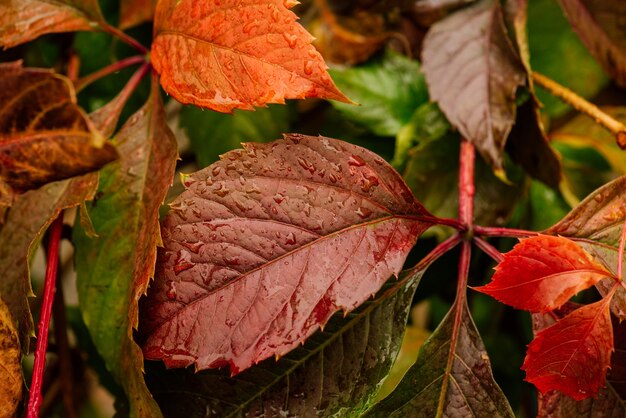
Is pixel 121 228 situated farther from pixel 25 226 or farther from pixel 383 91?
pixel 383 91

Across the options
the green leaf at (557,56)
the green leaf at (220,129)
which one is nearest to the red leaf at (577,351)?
Result: the green leaf at (220,129)

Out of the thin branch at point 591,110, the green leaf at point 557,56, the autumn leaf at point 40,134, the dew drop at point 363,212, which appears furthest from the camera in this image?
the green leaf at point 557,56

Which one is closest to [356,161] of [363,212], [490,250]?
[363,212]

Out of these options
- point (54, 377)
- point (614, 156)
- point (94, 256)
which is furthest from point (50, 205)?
point (614, 156)

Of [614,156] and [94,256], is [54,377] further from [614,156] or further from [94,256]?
[614,156]

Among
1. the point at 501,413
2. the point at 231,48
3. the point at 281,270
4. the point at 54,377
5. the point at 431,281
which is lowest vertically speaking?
the point at 54,377

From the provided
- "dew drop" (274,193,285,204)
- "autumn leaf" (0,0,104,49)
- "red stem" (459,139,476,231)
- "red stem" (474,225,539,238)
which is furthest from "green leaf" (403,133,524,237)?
"autumn leaf" (0,0,104,49)

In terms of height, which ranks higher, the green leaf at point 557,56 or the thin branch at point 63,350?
the green leaf at point 557,56

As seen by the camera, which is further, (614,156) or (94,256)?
(614,156)

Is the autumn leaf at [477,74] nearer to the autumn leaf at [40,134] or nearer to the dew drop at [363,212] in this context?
the dew drop at [363,212]
